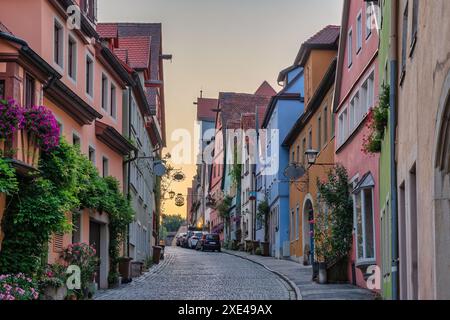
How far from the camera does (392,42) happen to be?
1695 centimetres

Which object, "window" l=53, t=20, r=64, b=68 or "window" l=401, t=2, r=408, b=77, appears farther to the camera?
"window" l=53, t=20, r=64, b=68

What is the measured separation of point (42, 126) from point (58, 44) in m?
4.59

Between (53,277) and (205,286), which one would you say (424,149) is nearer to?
(53,277)

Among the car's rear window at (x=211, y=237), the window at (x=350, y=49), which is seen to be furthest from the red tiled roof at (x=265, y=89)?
the window at (x=350, y=49)

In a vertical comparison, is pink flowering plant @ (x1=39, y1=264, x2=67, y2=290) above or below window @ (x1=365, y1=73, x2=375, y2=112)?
below

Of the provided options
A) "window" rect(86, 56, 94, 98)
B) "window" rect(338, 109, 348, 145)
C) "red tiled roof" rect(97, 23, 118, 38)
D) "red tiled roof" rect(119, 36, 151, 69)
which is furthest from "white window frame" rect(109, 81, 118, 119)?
"red tiled roof" rect(119, 36, 151, 69)

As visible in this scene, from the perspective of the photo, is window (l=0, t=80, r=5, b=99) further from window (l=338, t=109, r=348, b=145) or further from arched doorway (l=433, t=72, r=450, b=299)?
window (l=338, t=109, r=348, b=145)

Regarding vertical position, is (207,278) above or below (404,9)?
below

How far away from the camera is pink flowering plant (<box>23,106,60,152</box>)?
16.9 m

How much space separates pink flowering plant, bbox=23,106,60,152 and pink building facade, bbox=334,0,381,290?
25.0 feet

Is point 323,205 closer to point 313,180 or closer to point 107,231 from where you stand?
point 313,180

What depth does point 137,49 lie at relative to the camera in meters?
40.2
